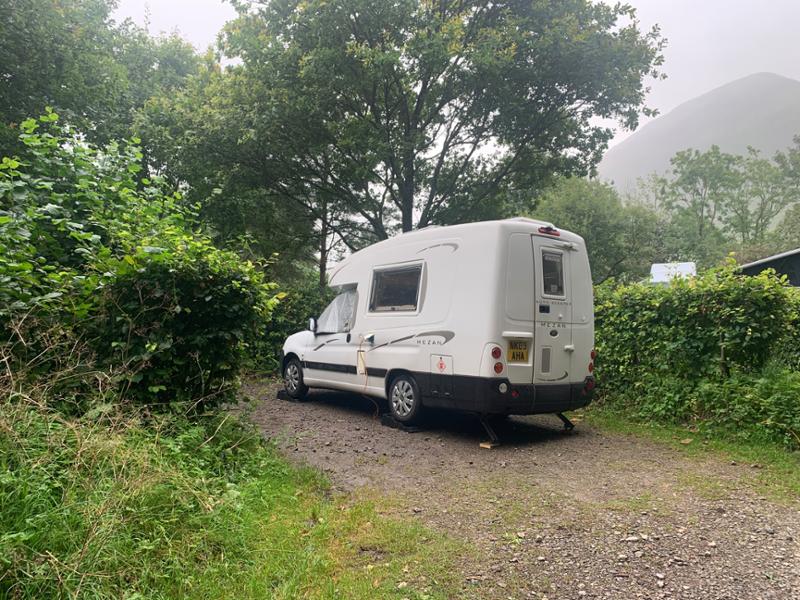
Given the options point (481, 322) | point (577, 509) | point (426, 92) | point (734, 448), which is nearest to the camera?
point (577, 509)

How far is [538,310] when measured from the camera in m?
6.26

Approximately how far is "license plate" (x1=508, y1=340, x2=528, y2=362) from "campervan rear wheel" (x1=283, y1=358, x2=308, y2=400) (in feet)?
15.3

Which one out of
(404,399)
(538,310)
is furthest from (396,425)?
(538,310)

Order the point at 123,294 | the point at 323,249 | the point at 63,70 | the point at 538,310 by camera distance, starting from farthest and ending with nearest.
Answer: the point at 323,249
the point at 63,70
the point at 538,310
the point at 123,294

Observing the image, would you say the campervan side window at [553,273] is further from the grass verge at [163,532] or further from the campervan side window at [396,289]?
the grass verge at [163,532]

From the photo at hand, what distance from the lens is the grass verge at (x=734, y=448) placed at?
15.0ft

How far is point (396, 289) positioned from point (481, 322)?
71.2 inches

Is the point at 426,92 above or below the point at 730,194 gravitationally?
below

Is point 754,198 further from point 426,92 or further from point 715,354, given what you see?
point 715,354

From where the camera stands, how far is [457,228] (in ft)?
22.1

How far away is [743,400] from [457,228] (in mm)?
4278

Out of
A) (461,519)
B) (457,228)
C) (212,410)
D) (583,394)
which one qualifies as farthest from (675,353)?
(212,410)

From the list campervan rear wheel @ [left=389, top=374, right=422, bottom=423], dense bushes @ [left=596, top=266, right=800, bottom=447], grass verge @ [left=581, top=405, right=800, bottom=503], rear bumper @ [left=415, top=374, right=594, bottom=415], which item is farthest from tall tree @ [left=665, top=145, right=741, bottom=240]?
campervan rear wheel @ [left=389, top=374, right=422, bottom=423]

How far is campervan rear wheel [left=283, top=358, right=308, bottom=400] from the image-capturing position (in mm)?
9391
